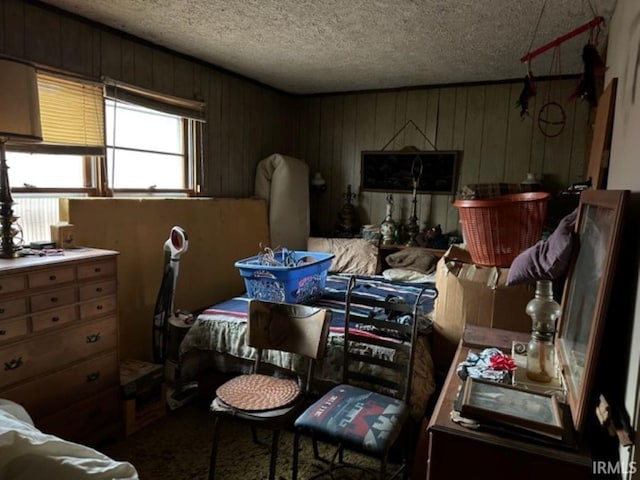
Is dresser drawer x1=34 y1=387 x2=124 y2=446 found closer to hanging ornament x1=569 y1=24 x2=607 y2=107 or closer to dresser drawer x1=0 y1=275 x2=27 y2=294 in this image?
dresser drawer x1=0 y1=275 x2=27 y2=294

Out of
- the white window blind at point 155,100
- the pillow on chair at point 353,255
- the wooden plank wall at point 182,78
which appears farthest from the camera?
the pillow on chair at point 353,255

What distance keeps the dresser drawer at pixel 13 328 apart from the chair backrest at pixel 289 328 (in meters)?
0.99

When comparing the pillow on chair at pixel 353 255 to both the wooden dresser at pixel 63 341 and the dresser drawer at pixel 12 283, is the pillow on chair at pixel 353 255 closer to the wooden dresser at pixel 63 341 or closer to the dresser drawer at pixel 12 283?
the wooden dresser at pixel 63 341

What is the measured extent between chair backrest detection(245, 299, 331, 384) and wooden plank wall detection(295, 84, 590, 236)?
2.55 meters

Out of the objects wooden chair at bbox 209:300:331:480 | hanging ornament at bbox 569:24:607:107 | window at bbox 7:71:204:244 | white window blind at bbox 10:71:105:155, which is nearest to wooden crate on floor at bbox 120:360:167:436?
wooden chair at bbox 209:300:331:480

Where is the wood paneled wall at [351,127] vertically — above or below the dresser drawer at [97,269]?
above

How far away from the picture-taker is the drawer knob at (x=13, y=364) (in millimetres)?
1846

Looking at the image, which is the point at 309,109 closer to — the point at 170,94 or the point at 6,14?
the point at 170,94

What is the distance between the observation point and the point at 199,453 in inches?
90.3

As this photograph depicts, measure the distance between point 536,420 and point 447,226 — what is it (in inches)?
A: 128

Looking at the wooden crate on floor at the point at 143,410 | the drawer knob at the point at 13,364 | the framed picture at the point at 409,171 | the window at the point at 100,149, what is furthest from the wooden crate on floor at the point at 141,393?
the framed picture at the point at 409,171

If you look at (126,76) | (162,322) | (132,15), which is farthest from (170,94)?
(162,322)

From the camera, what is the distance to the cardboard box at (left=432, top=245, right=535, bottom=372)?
2.10 meters

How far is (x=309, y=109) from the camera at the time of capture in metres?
4.71
